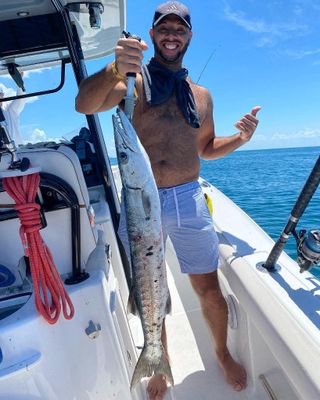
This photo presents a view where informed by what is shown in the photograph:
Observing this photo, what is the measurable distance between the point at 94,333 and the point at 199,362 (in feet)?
4.84

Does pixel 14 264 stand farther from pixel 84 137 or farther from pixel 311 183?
pixel 84 137

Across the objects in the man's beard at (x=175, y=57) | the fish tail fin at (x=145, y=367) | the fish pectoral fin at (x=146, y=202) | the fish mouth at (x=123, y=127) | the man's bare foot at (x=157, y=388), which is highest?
the man's beard at (x=175, y=57)

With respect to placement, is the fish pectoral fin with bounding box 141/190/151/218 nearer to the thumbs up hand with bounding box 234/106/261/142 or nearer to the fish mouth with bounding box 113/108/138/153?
the fish mouth with bounding box 113/108/138/153

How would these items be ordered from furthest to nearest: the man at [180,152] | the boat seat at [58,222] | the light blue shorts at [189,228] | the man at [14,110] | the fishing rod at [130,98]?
the man at [14,110] → the light blue shorts at [189,228] → the man at [180,152] → the boat seat at [58,222] → the fishing rod at [130,98]

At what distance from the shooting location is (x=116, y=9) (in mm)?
2330

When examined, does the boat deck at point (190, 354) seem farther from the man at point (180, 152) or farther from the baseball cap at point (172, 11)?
the baseball cap at point (172, 11)

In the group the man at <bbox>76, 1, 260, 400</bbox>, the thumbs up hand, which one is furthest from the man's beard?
the thumbs up hand

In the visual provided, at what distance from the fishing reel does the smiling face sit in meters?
1.31

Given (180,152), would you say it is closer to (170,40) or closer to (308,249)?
(170,40)

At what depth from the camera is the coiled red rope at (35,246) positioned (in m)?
1.19

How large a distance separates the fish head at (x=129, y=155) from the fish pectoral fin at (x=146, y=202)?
36 mm

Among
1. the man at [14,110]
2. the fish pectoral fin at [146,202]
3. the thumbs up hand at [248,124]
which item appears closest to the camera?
the fish pectoral fin at [146,202]

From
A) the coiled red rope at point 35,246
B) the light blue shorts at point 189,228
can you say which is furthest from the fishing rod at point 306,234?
the coiled red rope at point 35,246

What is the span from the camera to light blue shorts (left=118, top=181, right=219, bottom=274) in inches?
80.4
